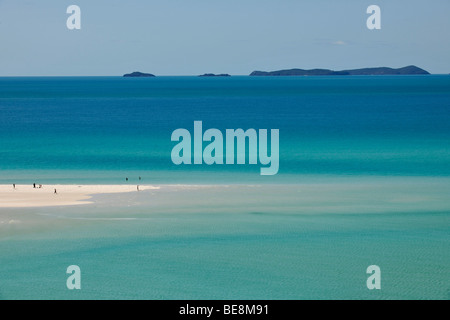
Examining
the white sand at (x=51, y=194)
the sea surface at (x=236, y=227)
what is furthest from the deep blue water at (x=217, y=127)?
the white sand at (x=51, y=194)

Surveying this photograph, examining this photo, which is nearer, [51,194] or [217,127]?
[51,194]

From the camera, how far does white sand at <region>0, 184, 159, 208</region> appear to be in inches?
1409

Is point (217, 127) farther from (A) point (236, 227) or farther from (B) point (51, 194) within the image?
(A) point (236, 227)

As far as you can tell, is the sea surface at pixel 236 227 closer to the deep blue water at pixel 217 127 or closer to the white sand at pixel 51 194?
the deep blue water at pixel 217 127

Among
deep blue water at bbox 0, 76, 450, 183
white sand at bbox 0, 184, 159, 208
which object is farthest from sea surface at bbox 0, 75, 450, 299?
white sand at bbox 0, 184, 159, 208

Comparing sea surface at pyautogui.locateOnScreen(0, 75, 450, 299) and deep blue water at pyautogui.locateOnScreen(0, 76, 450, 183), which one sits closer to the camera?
sea surface at pyautogui.locateOnScreen(0, 75, 450, 299)

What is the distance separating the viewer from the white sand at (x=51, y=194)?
1409 inches

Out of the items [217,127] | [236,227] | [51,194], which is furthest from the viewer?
[217,127]

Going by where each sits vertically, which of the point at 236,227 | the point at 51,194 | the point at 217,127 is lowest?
the point at 236,227

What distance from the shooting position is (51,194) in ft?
125

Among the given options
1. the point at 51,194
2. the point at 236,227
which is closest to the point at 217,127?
the point at 51,194

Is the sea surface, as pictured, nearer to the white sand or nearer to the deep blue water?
the deep blue water
